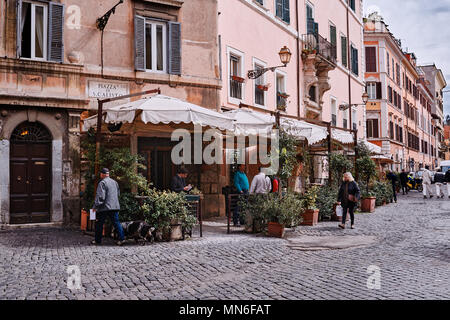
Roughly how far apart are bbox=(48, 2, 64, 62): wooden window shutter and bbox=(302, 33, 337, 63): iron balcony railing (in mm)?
12367

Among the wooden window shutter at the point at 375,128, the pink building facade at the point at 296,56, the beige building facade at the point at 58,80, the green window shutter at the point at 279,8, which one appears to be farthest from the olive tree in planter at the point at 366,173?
the wooden window shutter at the point at 375,128

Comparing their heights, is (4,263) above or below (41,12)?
below

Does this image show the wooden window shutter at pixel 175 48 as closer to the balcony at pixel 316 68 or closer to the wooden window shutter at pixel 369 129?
the balcony at pixel 316 68

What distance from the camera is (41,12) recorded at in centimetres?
1213

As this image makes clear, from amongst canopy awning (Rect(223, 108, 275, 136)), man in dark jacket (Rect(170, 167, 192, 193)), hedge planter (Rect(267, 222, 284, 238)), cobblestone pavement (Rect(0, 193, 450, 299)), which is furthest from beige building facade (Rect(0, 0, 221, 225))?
hedge planter (Rect(267, 222, 284, 238))

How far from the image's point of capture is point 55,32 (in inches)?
477

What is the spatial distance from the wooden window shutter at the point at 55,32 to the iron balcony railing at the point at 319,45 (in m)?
12.4

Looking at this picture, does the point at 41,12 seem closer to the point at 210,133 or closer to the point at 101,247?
the point at 210,133

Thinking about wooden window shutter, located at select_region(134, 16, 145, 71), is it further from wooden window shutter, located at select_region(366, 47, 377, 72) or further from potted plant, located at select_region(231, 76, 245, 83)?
wooden window shutter, located at select_region(366, 47, 377, 72)

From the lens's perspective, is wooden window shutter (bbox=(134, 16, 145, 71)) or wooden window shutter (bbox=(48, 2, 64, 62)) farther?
wooden window shutter (bbox=(134, 16, 145, 71))

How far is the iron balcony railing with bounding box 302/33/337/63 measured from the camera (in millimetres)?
21875

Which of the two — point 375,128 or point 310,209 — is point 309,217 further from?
point 375,128
